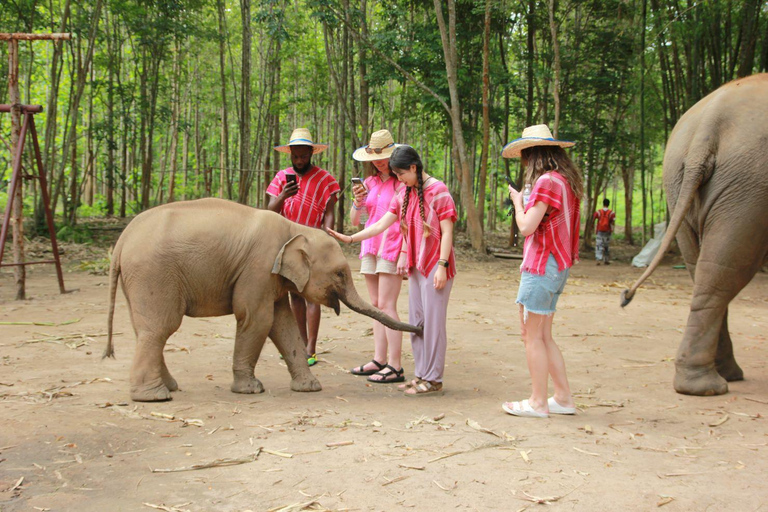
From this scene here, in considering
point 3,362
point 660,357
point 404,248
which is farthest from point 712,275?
point 3,362

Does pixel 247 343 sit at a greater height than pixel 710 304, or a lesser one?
lesser

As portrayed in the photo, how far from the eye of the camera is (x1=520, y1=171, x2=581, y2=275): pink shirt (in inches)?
161

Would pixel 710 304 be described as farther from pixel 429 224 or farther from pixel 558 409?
pixel 429 224

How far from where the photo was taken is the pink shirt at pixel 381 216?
534 cm

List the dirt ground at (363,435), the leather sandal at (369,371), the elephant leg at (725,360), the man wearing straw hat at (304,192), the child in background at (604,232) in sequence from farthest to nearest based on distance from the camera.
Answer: the child in background at (604,232), the man wearing straw hat at (304,192), the leather sandal at (369,371), the elephant leg at (725,360), the dirt ground at (363,435)

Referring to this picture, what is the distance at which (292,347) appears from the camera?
5203 millimetres

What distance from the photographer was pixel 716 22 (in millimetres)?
13891

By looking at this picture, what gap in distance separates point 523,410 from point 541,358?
0.38 meters

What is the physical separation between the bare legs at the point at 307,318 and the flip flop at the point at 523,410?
2.07 metres

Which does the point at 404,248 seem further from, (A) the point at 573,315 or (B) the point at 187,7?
(B) the point at 187,7

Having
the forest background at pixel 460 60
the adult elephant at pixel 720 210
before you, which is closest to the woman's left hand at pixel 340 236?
the adult elephant at pixel 720 210

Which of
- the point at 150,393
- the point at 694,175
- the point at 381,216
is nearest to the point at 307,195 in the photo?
the point at 381,216

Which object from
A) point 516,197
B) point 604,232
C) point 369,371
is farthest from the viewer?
point 604,232

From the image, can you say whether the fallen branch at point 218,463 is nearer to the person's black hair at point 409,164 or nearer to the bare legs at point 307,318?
the person's black hair at point 409,164
